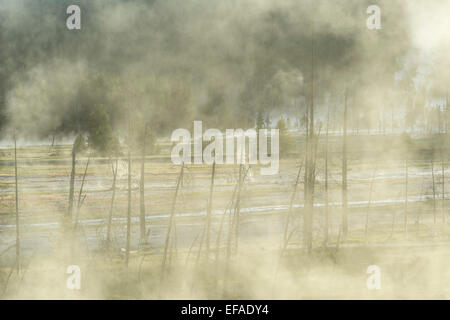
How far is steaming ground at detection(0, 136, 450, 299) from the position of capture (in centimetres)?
1014

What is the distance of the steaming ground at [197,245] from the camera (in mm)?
10141

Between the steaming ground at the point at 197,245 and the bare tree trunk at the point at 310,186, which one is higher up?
the bare tree trunk at the point at 310,186

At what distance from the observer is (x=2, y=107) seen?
10.9 meters

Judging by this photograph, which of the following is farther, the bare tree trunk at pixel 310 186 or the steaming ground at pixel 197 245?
the bare tree trunk at pixel 310 186

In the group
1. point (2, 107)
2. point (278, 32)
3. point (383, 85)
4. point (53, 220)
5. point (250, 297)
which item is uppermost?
point (278, 32)

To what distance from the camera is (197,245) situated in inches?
531

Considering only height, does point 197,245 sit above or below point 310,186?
below

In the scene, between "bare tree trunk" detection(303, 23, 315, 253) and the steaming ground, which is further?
"bare tree trunk" detection(303, 23, 315, 253)

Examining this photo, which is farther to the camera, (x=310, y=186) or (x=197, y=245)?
(x=197, y=245)

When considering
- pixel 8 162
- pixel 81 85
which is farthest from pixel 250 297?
pixel 8 162

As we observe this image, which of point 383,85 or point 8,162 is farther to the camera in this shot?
point 383,85

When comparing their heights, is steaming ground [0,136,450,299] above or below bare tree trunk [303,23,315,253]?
below

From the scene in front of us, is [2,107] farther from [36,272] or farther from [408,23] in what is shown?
[408,23]

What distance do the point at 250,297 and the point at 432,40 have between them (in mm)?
10393
